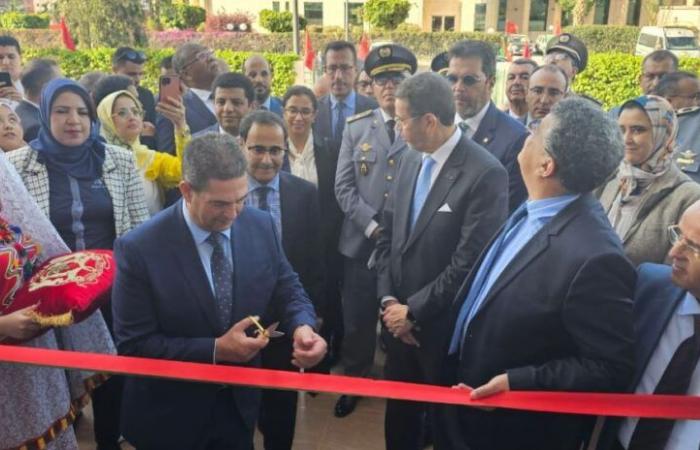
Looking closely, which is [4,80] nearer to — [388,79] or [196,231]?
[388,79]

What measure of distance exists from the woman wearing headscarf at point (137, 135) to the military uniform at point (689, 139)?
3561 mm

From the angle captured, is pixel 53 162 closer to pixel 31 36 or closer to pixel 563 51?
pixel 563 51

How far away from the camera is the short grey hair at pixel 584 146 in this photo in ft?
6.44

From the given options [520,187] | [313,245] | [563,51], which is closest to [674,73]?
[563,51]

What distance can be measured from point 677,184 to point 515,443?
1488mm

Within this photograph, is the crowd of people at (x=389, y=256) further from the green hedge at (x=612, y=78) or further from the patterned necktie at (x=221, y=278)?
the green hedge at (x=612, y=78)

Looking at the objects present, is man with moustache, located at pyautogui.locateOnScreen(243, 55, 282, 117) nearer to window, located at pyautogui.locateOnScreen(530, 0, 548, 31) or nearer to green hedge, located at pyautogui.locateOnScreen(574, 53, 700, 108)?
green hedge, located at pyautogui.locateOnScreen(574, 53, 700, 108)

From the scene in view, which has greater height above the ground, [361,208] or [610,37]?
[610,37]

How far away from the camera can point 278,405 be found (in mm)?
3064

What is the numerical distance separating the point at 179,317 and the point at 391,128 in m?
2.37

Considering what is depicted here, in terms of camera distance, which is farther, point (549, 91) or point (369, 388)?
point (549, 91)

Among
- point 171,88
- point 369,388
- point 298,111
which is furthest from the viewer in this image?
point 171,88

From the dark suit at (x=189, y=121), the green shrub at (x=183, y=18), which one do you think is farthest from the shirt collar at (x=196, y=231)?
the green shrub at (x=183, y=18)

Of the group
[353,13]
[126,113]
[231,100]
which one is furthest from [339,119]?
[353,13]
